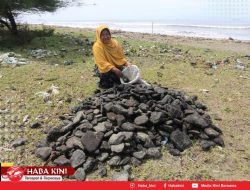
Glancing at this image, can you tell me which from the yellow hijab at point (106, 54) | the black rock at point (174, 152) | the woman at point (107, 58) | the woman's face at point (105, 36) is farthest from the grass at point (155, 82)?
the woman's face at point (105, 36)

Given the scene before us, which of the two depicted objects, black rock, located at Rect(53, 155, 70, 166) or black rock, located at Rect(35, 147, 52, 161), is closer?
black rock, located at Rect(53, 155, 70, 166)

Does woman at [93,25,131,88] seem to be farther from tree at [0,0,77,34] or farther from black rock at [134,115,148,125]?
tree at [0,0,77,34]

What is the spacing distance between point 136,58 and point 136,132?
590 centimetres

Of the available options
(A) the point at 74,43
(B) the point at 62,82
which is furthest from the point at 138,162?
(A) the point at 74,43

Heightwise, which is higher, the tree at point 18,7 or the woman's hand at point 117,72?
the tree at point 18,7

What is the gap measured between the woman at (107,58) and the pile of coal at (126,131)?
1091 millimetres

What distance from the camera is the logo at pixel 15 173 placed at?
15.6 feet

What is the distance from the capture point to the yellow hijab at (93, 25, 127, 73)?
748 centimetres

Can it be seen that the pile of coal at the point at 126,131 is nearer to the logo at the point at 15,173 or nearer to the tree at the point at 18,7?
the logo at the point at 15,173

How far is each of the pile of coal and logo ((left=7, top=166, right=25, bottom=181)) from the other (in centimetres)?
52

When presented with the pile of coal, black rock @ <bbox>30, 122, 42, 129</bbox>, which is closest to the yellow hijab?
the pile of coal

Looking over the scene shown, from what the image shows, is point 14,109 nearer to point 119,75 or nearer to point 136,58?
point 119,75

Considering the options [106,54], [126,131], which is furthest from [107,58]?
[126,131]

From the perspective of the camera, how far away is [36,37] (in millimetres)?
13711
